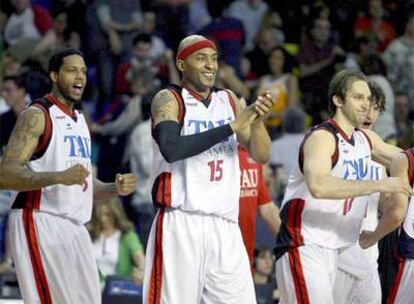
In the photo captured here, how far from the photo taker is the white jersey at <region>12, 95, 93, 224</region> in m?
12.5

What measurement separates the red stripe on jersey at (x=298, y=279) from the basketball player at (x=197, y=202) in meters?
0.38

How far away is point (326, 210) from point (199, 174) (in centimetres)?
103

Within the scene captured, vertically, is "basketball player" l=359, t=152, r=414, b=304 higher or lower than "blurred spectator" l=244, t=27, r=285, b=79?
lower

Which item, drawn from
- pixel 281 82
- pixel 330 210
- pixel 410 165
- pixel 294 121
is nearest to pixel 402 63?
pixel 281 82

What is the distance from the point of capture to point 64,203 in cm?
1258

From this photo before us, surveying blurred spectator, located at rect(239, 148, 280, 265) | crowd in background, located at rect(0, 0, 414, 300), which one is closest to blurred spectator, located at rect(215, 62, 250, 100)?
crowd in background, located at rect(0, 0, 414, 300)

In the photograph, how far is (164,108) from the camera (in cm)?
1205

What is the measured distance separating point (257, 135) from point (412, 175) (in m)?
1.24

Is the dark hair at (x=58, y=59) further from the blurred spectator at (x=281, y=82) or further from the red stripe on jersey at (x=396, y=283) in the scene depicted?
the blurred spectator at (x=281, y=82)

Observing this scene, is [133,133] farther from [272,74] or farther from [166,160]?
[166,160]

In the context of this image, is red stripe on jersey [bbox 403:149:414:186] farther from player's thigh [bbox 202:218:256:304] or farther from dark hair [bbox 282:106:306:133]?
dark hair [bbox 282:106:306:133]

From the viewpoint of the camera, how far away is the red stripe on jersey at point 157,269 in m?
12.1

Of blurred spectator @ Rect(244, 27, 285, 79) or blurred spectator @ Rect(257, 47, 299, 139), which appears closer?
blurred spectator @ Rect(257, 47, 299, 139)

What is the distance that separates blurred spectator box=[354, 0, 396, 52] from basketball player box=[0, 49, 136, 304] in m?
8.98
